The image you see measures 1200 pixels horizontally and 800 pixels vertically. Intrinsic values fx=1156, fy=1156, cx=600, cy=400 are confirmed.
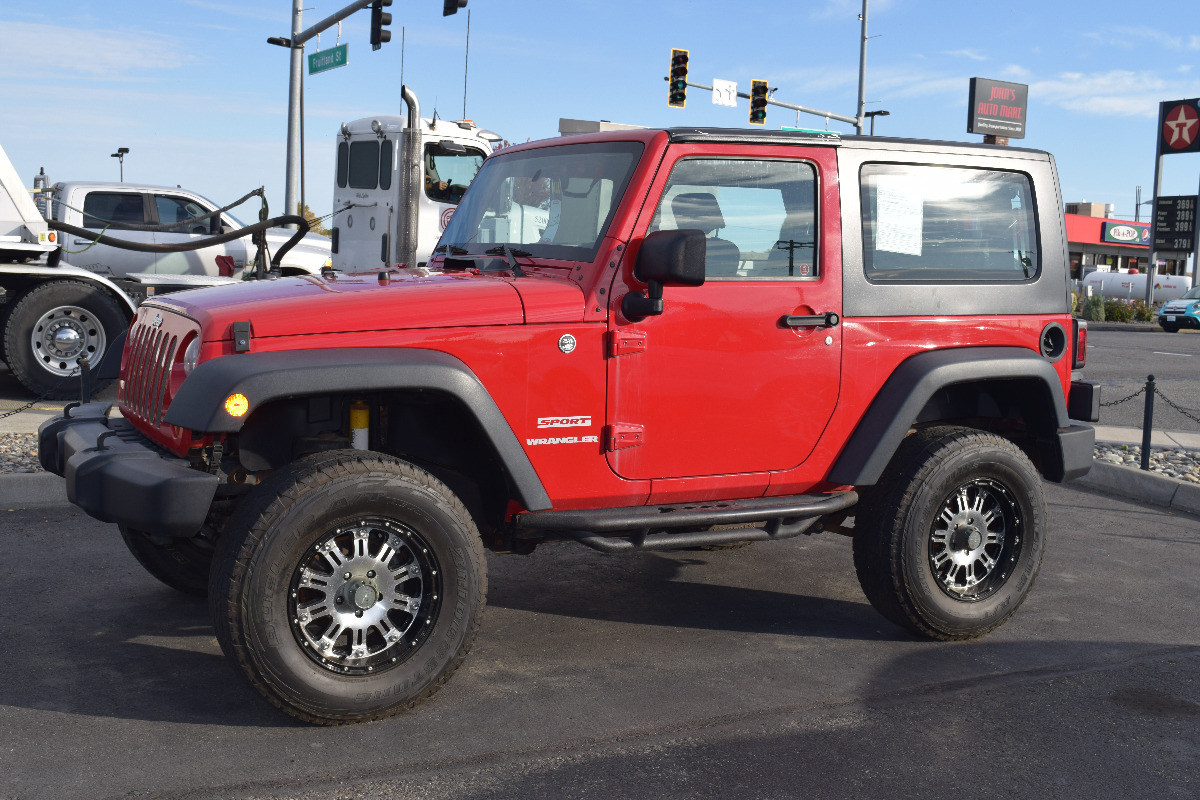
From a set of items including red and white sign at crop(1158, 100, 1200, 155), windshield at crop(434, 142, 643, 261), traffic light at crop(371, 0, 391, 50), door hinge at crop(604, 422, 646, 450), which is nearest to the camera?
door hinge at crop(604, 422, 646, 450)

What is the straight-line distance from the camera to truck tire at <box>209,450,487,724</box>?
147 inches

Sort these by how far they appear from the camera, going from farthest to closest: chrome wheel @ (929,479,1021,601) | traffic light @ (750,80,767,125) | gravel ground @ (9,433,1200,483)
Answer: traffic light @ (750,80,767,125) → gravel ground @ (9,433,1200,483) → chrome wheel @ (929,479,1021,601)

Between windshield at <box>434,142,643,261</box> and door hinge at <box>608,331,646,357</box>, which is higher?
windshield at <box>434,142,643,261</box>

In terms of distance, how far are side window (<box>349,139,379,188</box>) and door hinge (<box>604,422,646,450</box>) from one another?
10525 mm

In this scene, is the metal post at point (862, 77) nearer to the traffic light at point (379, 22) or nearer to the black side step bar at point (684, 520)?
the traffic light at point (379, 22)

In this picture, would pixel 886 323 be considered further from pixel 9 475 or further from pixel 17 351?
pixel 17 351

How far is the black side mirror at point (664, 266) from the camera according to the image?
4.07 m

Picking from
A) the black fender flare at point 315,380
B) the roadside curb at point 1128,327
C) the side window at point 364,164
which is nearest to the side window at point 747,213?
the black fender flare at point 315,380

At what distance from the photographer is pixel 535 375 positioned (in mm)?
4160

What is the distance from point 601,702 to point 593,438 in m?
0.96

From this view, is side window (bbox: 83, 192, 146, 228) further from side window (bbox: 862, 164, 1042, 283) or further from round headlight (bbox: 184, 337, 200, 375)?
side window (bbox: 862, 164, 1042, 283)

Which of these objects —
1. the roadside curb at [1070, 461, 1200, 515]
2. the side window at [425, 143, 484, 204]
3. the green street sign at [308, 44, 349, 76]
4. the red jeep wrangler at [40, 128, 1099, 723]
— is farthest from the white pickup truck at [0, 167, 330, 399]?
the green street sign at [308, 44, 349, 76]

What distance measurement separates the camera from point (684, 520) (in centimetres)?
441

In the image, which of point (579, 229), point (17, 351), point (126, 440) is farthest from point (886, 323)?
point (17, 351)
